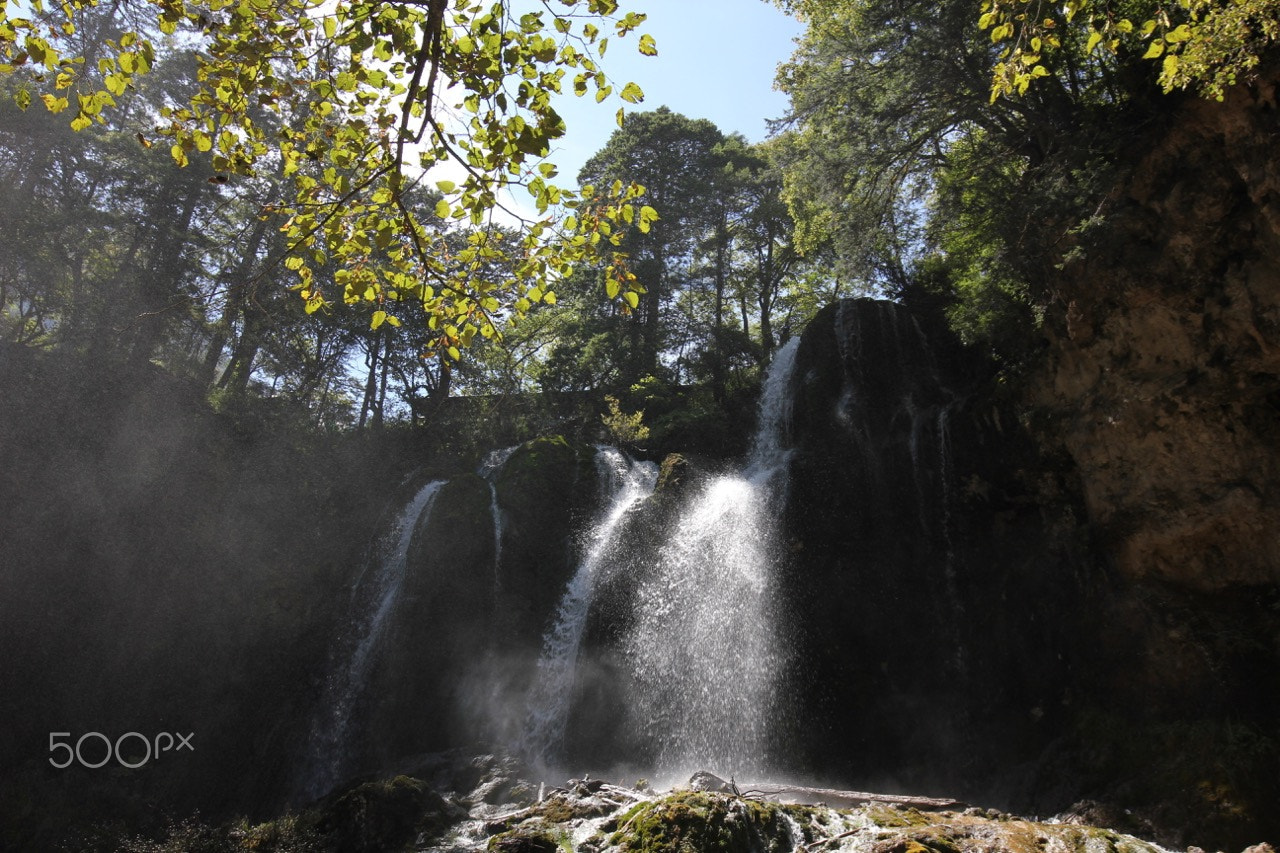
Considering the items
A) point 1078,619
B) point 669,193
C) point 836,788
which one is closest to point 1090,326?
point 1078,619

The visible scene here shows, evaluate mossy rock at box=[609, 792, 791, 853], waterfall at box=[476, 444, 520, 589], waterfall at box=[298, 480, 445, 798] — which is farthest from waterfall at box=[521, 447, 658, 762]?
mossy rock at box=[609, 792, 791, 853]

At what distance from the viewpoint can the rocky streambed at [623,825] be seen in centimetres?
540

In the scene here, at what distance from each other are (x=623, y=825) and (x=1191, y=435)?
8611mm

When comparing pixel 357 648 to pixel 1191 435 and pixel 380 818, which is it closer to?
pixel 380 818

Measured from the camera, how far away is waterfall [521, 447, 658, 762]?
12.3 m

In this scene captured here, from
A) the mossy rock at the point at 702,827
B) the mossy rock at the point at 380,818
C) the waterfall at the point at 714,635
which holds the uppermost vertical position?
the waterfall at the point at 714,635

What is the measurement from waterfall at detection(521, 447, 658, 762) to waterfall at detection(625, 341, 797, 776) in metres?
1.24

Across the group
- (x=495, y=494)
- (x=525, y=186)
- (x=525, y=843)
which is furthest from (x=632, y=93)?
(x=495, y=494)

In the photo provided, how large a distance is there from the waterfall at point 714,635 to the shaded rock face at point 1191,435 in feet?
15.3

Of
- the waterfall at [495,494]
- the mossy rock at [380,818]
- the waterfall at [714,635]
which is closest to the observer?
the mossy rock at [380,818]

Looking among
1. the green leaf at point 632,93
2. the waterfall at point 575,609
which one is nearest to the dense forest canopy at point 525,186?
the green leaf at point 632,93

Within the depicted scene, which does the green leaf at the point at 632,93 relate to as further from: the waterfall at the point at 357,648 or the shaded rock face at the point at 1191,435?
the waterfall at the point at 357,648

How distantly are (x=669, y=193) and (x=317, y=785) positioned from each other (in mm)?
20234

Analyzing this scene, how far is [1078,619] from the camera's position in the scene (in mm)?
10406
